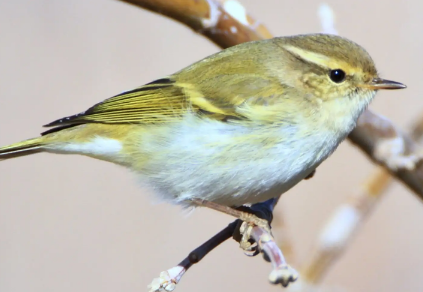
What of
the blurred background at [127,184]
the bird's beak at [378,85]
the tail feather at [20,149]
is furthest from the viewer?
the blurred background at [127,184]

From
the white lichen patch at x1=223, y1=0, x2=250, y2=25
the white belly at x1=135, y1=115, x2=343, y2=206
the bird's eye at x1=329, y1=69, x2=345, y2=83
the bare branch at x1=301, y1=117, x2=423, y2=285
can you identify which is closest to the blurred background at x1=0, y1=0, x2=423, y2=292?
the white lichen patch at x1=223, y1=0, x2=250, y2=25

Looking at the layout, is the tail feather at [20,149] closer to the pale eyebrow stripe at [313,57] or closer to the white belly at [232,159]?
the white belly at [232,159]

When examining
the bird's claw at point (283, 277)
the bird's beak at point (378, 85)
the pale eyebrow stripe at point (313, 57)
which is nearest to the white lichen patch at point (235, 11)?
the pale eyebrow stripe at point (313, 57)

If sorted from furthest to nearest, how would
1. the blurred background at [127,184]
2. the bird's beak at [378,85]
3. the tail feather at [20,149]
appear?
the blurred background at [127,184], the tail feather at [20,149], the bird's beak at [378,85]

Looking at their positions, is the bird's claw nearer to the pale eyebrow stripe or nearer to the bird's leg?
the bird's leg

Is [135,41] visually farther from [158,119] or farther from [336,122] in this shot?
[336,122]

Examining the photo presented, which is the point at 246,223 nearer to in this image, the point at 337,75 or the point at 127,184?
the point at 337,75
